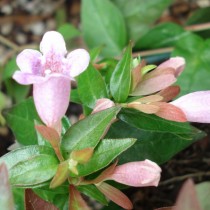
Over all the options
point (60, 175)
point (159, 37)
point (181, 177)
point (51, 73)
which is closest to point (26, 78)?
point (51, 73)

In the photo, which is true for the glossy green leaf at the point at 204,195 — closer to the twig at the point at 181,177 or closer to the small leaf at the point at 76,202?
the small leaf at the point at 76,202

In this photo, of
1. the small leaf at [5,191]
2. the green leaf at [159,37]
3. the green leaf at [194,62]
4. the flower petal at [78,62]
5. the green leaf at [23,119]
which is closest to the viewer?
the small leaf at [5,191]

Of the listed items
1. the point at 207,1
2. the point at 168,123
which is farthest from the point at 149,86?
the point at 207,1

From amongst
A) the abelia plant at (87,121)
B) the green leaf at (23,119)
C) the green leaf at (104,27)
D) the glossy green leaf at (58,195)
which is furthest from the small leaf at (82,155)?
the green leaf at (104,27)

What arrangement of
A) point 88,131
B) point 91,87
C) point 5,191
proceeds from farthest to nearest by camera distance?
point 91,87, point 88,131, point 5,191

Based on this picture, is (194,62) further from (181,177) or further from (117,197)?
(117,197)

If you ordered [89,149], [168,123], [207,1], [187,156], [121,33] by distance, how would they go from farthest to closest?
1. [207,1]
2. [121,33]
3. [187,156]
4. [168,123]
5. [89,149]

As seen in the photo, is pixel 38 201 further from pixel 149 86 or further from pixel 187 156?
pixel 187 156

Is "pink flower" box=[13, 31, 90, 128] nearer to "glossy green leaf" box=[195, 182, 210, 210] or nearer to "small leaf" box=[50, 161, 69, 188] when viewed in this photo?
"small leaf" box=[50, 161, 69, 188]
